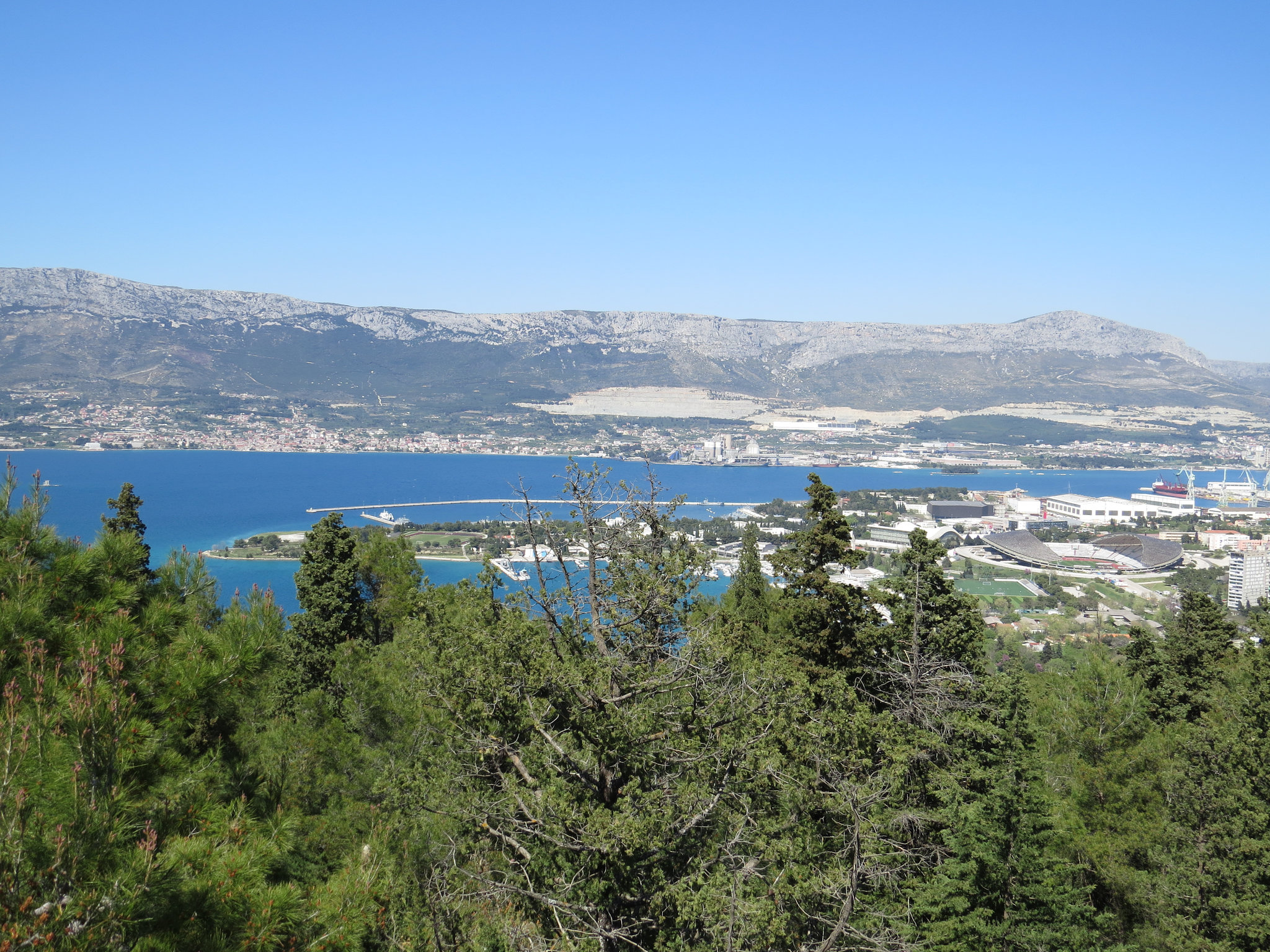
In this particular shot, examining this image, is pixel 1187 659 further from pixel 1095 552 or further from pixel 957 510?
pixel 957 510

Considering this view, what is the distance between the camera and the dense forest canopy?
290 cm

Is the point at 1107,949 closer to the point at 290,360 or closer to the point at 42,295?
the point at 290,360

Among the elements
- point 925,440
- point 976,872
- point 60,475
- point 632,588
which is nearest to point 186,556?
point 632,588

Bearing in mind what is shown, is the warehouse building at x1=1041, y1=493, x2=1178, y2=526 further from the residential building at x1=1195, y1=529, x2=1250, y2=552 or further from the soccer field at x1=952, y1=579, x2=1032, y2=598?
the soccer field at x1=952, y1=579, x2=1032, y2=598

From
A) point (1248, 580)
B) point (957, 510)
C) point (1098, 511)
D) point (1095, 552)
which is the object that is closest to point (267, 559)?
point (1248, 580)

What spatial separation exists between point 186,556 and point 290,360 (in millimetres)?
195119

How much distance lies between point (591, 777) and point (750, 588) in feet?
35.1

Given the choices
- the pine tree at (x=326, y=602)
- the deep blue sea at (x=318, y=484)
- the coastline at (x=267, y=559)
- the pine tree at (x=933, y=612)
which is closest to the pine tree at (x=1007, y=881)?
the pine tree at (x=933, y=612)

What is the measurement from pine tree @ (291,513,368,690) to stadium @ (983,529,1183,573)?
50.0m

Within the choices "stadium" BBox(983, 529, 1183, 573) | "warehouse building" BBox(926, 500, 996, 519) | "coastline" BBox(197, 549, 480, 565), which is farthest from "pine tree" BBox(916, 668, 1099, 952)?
"warehouse building" BBox(926, 500, 996, 519)

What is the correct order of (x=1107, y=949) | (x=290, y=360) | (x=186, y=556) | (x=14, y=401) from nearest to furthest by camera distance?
1. (x=186, y=556)
2. (x=1107, y=949)
3. (x=14, y=401)
4. (x=290, y=360)

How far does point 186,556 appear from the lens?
5.03 metres

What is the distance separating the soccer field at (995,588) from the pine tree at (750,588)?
30.2m

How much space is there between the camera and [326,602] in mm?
13914
